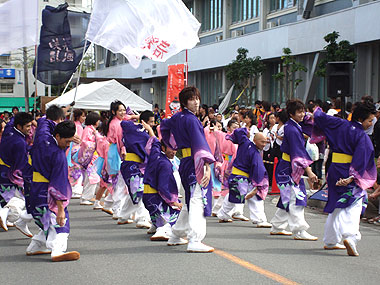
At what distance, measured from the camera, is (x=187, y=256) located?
7.18 m

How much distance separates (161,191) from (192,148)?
1.07 metres

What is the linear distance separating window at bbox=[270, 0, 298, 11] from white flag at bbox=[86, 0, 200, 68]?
17.3 metres

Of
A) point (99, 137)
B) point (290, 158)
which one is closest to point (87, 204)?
point (99, 137)

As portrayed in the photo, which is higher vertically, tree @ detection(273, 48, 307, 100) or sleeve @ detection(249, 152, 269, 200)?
tree @ detection(273, 48, 307, 100)

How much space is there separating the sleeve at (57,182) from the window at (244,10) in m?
25.3

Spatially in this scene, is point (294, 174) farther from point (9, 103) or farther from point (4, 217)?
point (9, 103)

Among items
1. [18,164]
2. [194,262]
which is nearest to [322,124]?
[194,262]

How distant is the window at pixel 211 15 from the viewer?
36062mm

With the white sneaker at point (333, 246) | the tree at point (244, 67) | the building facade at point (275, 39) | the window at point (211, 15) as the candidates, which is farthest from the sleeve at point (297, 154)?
the window at point (211, 15)

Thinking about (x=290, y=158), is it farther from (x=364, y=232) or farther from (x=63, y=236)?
(x=63, y=236)

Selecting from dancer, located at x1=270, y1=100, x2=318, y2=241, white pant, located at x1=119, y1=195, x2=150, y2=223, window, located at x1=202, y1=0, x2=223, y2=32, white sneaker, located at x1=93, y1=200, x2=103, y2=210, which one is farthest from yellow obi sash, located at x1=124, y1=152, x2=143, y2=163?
window, located at x1=202, y1=0, x2=223, y2=32

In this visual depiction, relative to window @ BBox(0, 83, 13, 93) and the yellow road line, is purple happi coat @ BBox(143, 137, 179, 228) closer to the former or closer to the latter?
the yellow road line

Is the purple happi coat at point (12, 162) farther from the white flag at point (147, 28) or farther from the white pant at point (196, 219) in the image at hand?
the white pant at point (196, 219)

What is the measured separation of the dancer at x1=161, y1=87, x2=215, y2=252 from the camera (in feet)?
24.3
